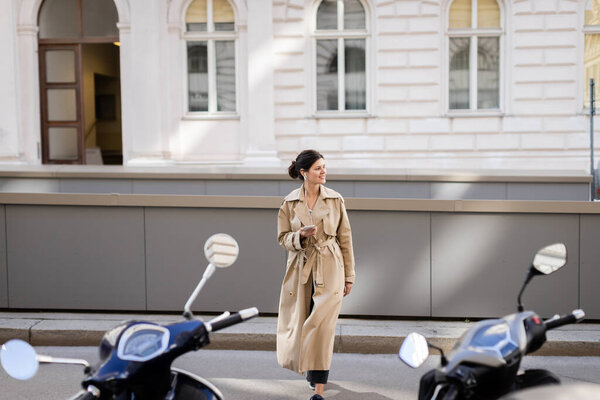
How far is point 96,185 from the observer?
9883mm

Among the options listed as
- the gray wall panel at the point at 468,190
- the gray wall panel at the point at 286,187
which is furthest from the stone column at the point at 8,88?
the gray wall panel at the point at 468,190

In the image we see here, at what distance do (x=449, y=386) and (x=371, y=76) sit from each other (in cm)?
1483

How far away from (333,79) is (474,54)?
3.34 m

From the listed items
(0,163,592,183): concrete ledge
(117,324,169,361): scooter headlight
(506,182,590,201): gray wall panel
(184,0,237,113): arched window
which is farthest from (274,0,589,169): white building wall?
(117,324,169,361): scooter headlight

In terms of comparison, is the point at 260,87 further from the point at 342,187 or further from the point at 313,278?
the point at 313,278

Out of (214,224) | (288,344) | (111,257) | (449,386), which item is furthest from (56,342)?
(449,386)

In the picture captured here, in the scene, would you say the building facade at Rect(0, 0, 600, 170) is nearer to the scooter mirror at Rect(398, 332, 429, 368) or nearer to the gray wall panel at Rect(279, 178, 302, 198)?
the gray wall panel at Rect(279, 178, 302, 198)

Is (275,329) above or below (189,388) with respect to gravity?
below

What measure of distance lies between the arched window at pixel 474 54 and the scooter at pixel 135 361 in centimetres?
1509

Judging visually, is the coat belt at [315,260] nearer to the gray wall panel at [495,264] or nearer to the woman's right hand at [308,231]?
the woman's right hand at [308,231]

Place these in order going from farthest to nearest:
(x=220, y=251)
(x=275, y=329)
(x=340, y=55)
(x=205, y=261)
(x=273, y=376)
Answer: (x=340, y=55)
(x=205, y=261)
(x=275, y=329)
(x=273, y=376)
(x=220, y=251)

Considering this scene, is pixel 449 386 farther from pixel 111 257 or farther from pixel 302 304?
pixel 111 257

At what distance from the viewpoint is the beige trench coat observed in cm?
507

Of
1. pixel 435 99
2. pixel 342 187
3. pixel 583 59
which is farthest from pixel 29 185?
pixel 583 59
